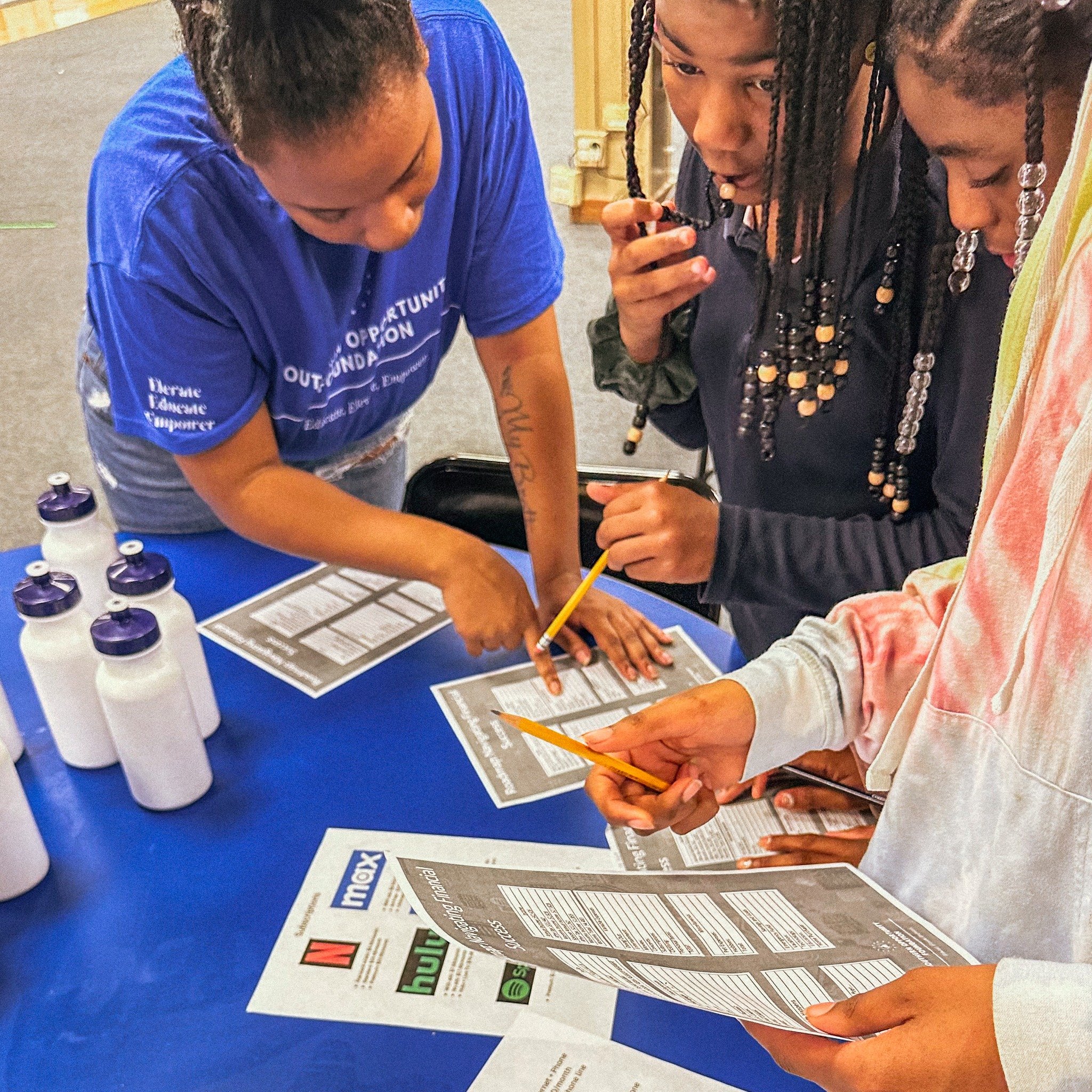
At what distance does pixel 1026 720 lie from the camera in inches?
28.5

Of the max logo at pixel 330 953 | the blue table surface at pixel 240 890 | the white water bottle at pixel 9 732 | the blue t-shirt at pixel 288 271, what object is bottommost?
the blue table surface at pixel 240 890

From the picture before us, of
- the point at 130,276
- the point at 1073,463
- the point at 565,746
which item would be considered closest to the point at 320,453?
the point at 130,276

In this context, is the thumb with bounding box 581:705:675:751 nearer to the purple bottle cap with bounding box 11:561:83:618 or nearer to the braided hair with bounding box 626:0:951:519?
the braided hair with bounding box 626:0:951:519

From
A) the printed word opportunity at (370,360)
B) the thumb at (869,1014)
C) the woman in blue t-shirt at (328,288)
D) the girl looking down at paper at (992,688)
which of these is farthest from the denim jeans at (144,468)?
the thumb at (869,1014)

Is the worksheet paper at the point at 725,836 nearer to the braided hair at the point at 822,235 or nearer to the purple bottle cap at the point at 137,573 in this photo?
the braided hair at the point at 822,235

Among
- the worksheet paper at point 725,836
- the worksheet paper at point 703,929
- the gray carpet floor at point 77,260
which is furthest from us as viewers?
the gray carpet floor at point 77,260

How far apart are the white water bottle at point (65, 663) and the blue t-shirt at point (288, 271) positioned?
0.26 metres

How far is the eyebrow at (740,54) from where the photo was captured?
98 centimetres

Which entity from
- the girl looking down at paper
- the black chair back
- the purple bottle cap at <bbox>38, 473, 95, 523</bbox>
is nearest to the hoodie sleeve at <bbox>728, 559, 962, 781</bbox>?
the girl looking down at paper

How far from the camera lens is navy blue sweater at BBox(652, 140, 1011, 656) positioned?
3.53ft

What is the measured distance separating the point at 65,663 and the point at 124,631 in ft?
0.47

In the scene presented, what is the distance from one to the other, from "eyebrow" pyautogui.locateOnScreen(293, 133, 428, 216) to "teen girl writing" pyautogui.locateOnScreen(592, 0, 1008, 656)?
200 millimetres

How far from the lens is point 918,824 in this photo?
2.72 ft

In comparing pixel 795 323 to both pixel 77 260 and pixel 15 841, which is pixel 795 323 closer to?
pixel 15 841
